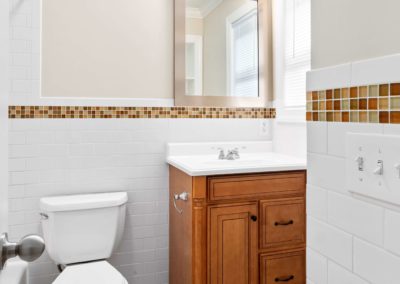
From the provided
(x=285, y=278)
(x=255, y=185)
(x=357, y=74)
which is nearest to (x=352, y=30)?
(x=357, y=74)

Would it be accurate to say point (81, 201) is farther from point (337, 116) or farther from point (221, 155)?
point (337, 116)

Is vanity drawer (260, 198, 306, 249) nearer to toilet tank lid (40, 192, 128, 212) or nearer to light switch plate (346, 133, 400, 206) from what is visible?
toilet tank lid (40, 192, 128, 212)

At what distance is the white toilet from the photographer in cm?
185

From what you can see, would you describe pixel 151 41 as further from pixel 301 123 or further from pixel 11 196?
pixel 11 196

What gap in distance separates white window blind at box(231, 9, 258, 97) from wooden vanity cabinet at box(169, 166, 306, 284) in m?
0.80

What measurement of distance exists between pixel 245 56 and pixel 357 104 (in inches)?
75.8

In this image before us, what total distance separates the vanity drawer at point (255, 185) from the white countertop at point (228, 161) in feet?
0.14

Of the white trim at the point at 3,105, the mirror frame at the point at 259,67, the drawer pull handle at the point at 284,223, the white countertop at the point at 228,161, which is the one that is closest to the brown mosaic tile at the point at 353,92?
the white trim at the point at 3,105

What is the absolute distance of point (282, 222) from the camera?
1903 millimetres

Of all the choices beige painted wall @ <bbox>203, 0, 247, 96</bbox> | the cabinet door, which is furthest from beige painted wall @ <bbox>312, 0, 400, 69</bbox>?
beige painted wall @ <bbox>203, 0, 247, 96</bbox>

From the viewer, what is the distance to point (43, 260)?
207cm

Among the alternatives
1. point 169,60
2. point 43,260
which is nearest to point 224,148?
point 169,60

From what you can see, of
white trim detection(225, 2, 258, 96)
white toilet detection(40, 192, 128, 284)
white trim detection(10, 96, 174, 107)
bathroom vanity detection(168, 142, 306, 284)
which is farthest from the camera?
white trim detection(225, 2, 258, 96)

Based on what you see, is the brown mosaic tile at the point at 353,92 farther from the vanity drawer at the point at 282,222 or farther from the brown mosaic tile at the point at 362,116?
the vanity drawer at the point at 282,222
